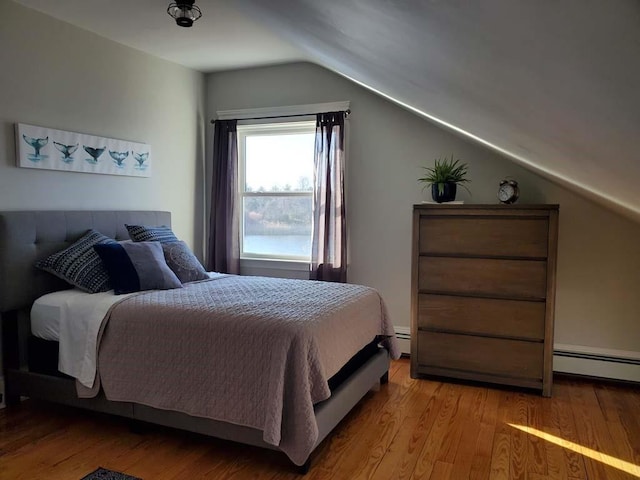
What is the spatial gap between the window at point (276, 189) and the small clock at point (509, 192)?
1694 millimetres

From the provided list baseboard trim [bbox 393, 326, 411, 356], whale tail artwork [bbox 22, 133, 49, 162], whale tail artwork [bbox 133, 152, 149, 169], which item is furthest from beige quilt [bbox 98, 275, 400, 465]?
whale tail artwork [bbox 133, 152, 149, 169]

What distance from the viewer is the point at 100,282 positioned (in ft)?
9.65

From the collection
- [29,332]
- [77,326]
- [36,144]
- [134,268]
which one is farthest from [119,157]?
[77,326]

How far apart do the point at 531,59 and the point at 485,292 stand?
2759mm

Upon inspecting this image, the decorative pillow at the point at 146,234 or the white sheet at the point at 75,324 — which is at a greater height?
the decorative pillow at the point at 146,234

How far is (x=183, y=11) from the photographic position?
2.91m

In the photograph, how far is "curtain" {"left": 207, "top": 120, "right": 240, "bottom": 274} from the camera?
14.9ft

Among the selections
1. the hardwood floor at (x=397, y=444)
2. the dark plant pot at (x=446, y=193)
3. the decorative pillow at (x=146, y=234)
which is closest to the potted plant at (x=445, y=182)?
the dark plant pot at (x=446, y=193)

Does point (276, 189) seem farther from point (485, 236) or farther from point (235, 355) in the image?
point (235, 355)

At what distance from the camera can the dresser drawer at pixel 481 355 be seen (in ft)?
10.6

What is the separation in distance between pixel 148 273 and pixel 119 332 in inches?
20.5

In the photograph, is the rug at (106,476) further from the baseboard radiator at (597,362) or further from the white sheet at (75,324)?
the baseboard radiator at (597,362)

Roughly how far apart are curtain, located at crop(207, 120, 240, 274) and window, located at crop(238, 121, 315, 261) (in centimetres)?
13

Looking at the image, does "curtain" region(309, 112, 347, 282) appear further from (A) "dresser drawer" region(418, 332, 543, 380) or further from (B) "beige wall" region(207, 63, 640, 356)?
(A) "dresser drawer" region(418, 332, 543, 380)
